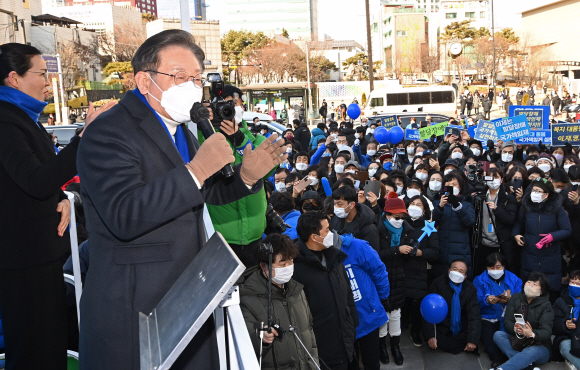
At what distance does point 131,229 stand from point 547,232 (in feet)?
20.9

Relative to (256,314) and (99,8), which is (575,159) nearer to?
(256,314)

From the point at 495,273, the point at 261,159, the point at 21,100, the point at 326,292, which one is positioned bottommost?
the point at 495,273

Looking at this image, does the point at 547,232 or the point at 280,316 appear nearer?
the point at 280,316

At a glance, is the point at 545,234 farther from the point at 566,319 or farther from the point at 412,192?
the point at 412,192

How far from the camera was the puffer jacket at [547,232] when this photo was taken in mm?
6742

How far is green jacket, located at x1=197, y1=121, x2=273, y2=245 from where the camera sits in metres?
3.87

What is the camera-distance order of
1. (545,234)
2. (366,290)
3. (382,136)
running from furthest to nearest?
(382,136) → (545,234) → (366,290)

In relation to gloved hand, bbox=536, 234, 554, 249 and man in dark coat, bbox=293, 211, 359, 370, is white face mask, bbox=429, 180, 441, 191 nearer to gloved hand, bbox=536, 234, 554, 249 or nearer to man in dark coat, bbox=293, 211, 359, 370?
gloved hand, bbox=536, 234, 554, 249

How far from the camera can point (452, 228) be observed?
692 cm

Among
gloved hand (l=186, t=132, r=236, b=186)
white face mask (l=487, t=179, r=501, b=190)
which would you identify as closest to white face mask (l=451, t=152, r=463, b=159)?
white face mask (l=487, t=179, r=501, b=190)

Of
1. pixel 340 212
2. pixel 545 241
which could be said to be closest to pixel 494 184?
pixel 545 241

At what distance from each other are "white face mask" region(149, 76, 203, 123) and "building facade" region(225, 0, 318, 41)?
15381 centimetres

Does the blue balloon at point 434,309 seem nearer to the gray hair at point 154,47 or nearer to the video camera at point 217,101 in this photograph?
the video camera at point 217,101

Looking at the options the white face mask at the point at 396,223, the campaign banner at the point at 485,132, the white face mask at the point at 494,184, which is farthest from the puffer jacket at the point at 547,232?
the campaign banner at the point at 485,132
